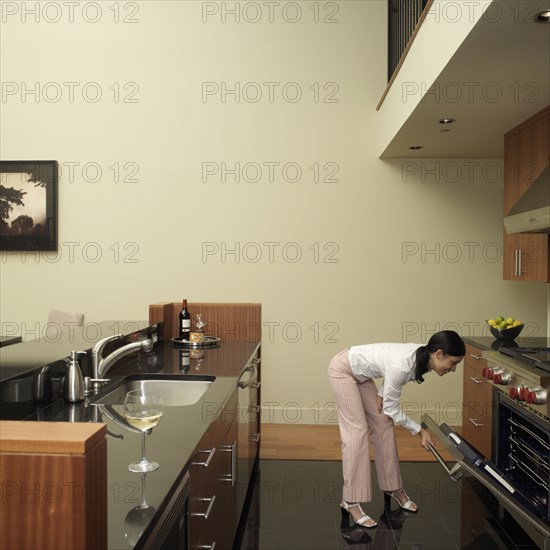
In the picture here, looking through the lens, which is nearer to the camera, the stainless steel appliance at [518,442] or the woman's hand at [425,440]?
the stainless steel appliance at [518,442]

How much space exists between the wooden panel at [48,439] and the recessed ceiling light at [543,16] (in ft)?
7.09

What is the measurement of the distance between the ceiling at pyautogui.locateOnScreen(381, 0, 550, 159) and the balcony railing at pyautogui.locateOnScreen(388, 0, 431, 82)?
59cm

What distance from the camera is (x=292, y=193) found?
5.10m

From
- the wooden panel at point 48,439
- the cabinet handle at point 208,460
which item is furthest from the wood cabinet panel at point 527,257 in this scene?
the wooden panel at point 48,439

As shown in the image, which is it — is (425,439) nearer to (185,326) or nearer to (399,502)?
(399,502)

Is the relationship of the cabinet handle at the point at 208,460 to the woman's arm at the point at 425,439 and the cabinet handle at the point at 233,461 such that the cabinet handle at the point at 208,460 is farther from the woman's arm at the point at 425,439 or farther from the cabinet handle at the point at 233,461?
the woman's arm at the point at 425,439

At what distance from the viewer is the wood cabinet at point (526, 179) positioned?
3525 millimetres

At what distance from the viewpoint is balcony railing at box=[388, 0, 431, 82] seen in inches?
160

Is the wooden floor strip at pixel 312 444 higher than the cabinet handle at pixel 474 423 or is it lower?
lower

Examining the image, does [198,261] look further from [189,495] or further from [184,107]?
[189,495]

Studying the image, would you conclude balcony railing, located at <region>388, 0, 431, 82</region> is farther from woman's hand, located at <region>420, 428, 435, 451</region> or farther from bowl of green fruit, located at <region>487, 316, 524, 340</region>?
woman's hand, located at <region>420, 428, 435, 451</region>

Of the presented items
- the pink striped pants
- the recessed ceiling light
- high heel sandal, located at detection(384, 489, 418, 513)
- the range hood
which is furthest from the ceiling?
high heel sandal, located at detection(384, 489, 418, 513)

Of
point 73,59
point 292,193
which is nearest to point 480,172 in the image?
point 292,193

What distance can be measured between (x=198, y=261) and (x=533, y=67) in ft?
10.2
